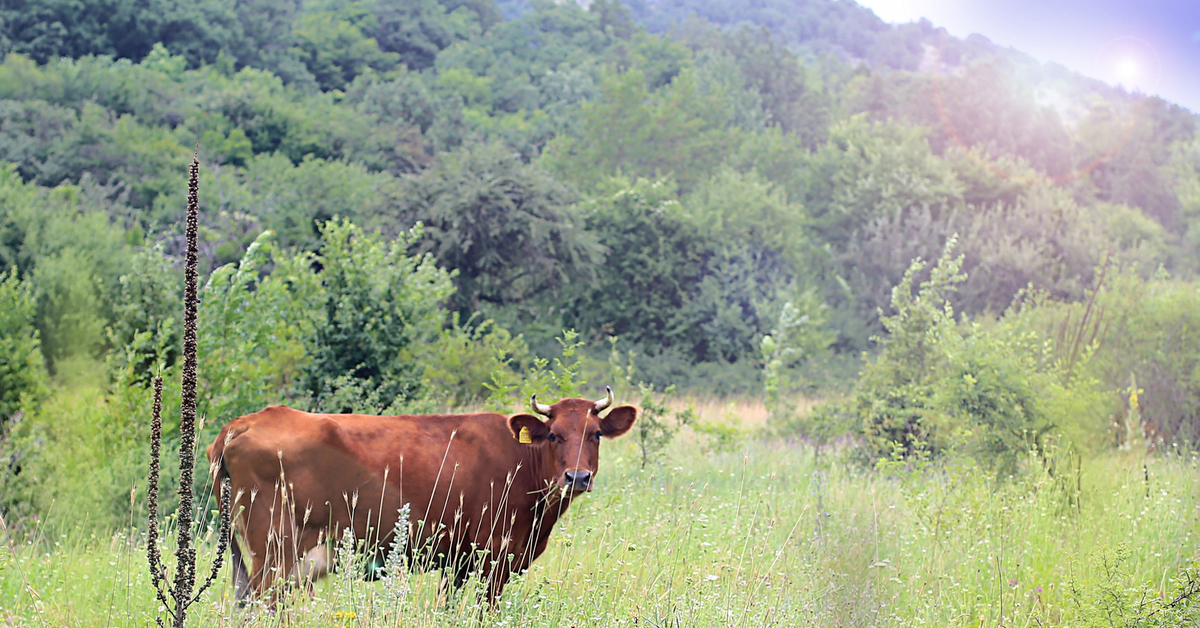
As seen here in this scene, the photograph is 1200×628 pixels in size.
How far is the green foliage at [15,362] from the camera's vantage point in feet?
33.0

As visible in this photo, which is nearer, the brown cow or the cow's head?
the brown cow

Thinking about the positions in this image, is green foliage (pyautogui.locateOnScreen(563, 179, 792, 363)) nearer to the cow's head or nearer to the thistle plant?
the cow's head

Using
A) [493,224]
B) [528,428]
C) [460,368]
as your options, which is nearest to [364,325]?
[460,368]

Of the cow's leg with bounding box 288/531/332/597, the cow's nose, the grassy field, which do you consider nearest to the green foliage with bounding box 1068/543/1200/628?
the grassy field

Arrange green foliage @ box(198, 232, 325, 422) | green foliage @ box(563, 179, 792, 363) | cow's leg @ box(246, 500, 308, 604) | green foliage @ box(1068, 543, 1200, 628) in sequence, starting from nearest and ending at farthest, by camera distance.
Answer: green foliage @ box(1068, 543, 1200, 628) < cow's leg @ box(246, 500, 308, 604) < green foliage @ box(198, 232, 325, 422) < green foliage @ box(563, 179, 792, 363)

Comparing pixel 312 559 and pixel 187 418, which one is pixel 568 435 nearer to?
pixel 312 559

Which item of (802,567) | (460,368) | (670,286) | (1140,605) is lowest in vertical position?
(670,286)

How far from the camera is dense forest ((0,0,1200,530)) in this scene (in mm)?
9586

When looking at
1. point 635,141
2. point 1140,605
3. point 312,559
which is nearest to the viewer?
point 1140,605

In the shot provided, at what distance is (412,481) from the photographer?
5.09 meters

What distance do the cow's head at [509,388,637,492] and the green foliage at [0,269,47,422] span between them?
23.5 feet

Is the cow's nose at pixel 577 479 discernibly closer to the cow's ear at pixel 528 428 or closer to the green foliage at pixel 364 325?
the cow's ear at pixel 528 428

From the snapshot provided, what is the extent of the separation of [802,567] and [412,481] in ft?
7.61

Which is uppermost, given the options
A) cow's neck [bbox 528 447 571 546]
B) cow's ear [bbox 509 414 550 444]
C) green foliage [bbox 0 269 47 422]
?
cow's ear [bbox 509 414 550 444]
